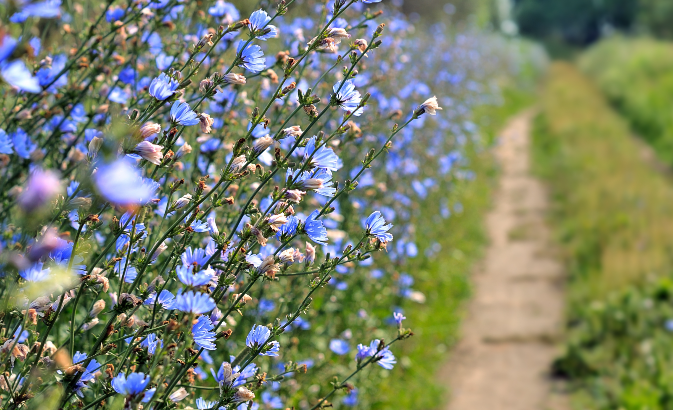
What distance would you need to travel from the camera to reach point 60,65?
231cm

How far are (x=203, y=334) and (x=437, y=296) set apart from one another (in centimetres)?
408

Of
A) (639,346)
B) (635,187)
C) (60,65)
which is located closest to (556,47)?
(635,187)

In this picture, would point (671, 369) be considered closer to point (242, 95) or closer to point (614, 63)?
point (242, 95)

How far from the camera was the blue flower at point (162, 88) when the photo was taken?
1.31 metres

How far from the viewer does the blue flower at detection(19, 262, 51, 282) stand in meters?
1.25

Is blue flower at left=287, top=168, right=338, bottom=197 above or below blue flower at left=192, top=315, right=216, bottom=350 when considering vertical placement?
above

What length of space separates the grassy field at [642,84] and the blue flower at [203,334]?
10419 millimetres

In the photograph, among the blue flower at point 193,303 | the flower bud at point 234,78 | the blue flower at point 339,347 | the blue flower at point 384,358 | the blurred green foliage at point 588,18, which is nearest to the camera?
the blue flower at point 193,303

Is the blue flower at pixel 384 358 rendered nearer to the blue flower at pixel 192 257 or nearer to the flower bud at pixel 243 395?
the flower bud at pixel 243 395

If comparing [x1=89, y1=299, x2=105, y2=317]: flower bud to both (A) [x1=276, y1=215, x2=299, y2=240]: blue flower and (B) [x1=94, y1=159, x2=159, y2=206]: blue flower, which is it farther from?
(B) [x1=94, y1=159, x2=159, y2=206]: blue flower

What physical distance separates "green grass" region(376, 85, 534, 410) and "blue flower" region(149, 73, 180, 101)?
2714 millimetres

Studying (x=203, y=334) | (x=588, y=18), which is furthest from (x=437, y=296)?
(x=588, y=18)

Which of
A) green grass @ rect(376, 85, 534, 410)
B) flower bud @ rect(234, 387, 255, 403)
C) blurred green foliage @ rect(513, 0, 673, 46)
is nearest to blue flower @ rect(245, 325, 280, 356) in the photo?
flower bud @ rect(234, 387, 255, 403)

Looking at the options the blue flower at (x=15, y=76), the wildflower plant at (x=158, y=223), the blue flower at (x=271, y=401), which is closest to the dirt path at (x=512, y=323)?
the wildflower plant at (x=158, y=223)
